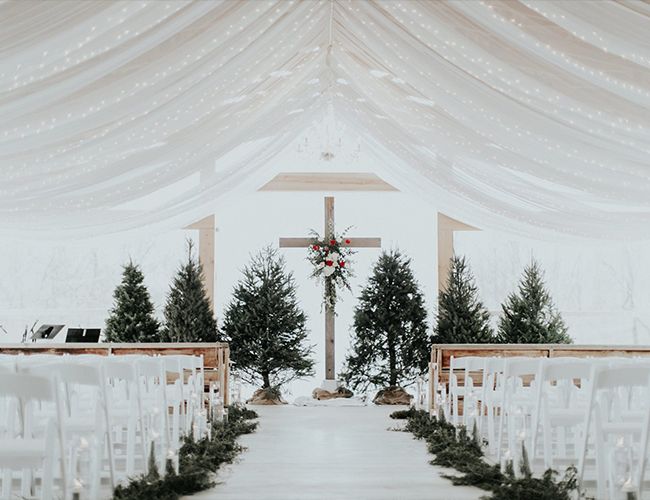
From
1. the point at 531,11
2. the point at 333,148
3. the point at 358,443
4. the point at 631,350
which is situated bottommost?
the point at 358,443

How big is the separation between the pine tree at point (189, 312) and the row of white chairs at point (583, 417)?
4.80 meters

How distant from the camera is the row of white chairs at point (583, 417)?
407 centimetres

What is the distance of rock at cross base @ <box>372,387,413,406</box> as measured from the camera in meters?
11.6

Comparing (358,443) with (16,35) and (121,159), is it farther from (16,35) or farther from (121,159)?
(16,35)

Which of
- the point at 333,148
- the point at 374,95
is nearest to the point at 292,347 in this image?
the point at 333,148

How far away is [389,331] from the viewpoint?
1188 centimetres

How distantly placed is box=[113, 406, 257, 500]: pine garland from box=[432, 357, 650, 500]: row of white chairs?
1866 millimetres

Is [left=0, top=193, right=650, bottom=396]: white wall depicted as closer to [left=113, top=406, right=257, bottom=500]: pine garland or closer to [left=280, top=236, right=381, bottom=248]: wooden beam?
[left=280, top=236, right=381, bottom=248]: wooden beam

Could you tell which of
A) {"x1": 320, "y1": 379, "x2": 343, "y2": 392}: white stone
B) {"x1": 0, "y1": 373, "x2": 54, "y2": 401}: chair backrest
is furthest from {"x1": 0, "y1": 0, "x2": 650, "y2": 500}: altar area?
{"x1": 320, "y1": 379, "x2": 343, "y2": 392}: white stone

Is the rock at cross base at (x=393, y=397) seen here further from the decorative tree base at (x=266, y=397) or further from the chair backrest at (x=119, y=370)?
the chair backrest at (x=119, y=370)

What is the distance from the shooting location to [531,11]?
13.9 ft

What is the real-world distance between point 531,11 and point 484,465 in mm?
2889

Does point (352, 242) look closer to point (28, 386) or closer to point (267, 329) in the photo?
point (267, 329)

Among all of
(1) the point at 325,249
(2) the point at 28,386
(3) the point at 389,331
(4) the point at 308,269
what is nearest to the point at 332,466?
(2) the point at 28,386
